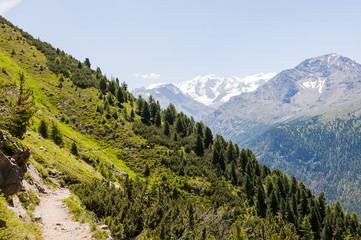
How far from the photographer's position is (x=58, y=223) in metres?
21.0

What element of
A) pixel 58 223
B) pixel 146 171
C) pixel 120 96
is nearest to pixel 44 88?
pixel 120 96

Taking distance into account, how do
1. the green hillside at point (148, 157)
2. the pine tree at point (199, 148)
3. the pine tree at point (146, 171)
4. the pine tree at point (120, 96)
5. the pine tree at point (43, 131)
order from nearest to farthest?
1. the pine tree at point (43, 131)
2. the green hillside at point (148, 157)
3. the pine tree at point (146, 171)
4. the pine tree at point (199, 148)
5. the pine tree at point (120, 96)

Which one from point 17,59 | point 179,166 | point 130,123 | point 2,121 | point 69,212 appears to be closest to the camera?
point 2,121

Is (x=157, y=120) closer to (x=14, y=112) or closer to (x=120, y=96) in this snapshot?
(x=120, y=96)

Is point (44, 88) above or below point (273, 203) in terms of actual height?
above

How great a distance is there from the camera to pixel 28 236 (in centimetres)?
1465

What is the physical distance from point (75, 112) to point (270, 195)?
9007 centimetres

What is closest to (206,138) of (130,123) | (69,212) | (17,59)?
(130,123)

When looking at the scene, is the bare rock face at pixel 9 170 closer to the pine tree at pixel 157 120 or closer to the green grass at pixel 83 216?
the green grass at pixel 83 216

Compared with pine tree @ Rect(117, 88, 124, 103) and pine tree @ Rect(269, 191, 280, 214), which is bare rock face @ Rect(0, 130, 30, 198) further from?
pine tree @ Rect(117, 88, 124, 103)

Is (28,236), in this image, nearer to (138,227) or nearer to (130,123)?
(138,227)

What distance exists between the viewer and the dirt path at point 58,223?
19375mm

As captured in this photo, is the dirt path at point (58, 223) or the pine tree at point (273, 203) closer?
the dirt path at point (58, 223)

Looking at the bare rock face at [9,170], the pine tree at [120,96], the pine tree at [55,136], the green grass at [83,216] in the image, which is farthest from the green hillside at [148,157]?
the bare rock face at [9,170]
